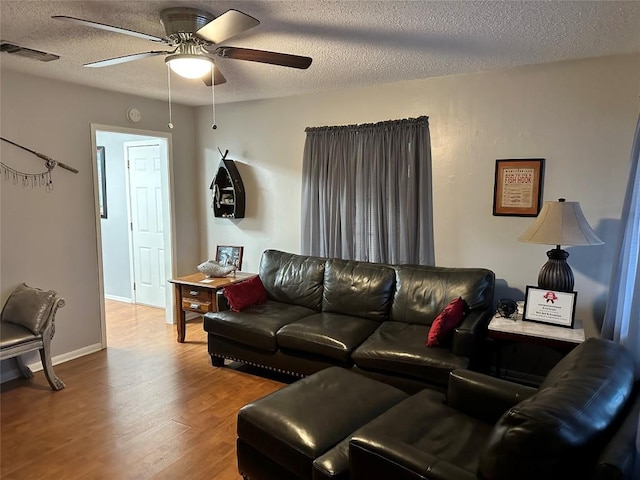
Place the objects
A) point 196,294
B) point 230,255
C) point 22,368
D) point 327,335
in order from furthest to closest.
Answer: point 230,255, point 196,294, point 22,368, point 327,335

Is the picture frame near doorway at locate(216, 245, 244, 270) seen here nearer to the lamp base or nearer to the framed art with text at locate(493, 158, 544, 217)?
the framed art with text at locate(493, 158, 544, 217)

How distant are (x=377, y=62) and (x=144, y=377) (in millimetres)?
3049

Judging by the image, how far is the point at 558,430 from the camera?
1.28 meters

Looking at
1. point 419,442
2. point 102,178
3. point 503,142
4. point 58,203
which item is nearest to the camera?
point 419,442

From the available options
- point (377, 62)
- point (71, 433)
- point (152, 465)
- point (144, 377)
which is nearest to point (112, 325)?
point (144, 377)

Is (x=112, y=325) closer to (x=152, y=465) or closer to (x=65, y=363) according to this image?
(x=65, y=363)

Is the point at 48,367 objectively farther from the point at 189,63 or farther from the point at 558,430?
the point at 558,430

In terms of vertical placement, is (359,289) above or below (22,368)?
above

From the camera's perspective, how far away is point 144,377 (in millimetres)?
3617

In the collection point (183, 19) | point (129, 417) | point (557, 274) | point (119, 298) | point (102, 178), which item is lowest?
point (129, 417)

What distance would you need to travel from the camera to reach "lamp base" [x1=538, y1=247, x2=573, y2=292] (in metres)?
2.99

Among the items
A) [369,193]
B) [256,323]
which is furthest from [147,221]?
[369,193]

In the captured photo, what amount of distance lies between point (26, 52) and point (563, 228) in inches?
143

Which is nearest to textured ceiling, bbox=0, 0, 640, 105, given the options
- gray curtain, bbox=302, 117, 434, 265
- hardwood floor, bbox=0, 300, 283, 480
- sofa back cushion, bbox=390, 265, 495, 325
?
gray curtain, bbox=302, 117, 434, 265
